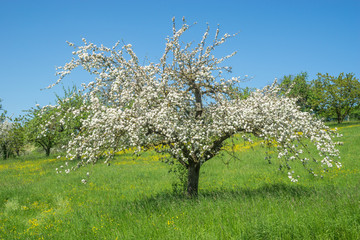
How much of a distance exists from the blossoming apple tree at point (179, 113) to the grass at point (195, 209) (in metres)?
1.40

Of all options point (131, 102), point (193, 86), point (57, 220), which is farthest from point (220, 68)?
point (57, 220)

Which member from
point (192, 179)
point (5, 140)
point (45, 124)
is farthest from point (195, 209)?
point (5, 140)

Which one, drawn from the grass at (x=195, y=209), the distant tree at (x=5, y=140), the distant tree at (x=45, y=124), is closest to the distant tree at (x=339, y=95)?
the grass at (x=195, y=209)

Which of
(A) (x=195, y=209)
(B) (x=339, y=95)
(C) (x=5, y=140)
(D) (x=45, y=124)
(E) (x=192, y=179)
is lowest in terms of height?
(A) (x=195, y=209)

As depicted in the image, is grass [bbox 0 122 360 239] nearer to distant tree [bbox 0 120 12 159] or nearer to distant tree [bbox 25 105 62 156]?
distant tree [bbox 25 105 62 156]

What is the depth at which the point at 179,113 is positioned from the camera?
9.18 m

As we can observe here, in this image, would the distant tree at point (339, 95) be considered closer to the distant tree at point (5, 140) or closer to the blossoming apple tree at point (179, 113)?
the blossoming apple tree at point (179, 113)

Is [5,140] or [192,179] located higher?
[5,140]

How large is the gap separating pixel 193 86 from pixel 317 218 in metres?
5.41

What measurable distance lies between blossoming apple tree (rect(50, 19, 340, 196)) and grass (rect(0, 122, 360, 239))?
140 centimetres

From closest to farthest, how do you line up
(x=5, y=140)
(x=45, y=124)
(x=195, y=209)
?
1. (x=195, y=209)
2. (x=45, y=124)
3. (x=5, y=140)

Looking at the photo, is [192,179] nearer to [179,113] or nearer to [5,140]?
[179,113]

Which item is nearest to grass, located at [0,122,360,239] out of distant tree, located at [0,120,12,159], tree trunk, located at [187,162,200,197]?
tree trunk, located at [187,162,200,197]

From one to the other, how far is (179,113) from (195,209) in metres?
3.11
